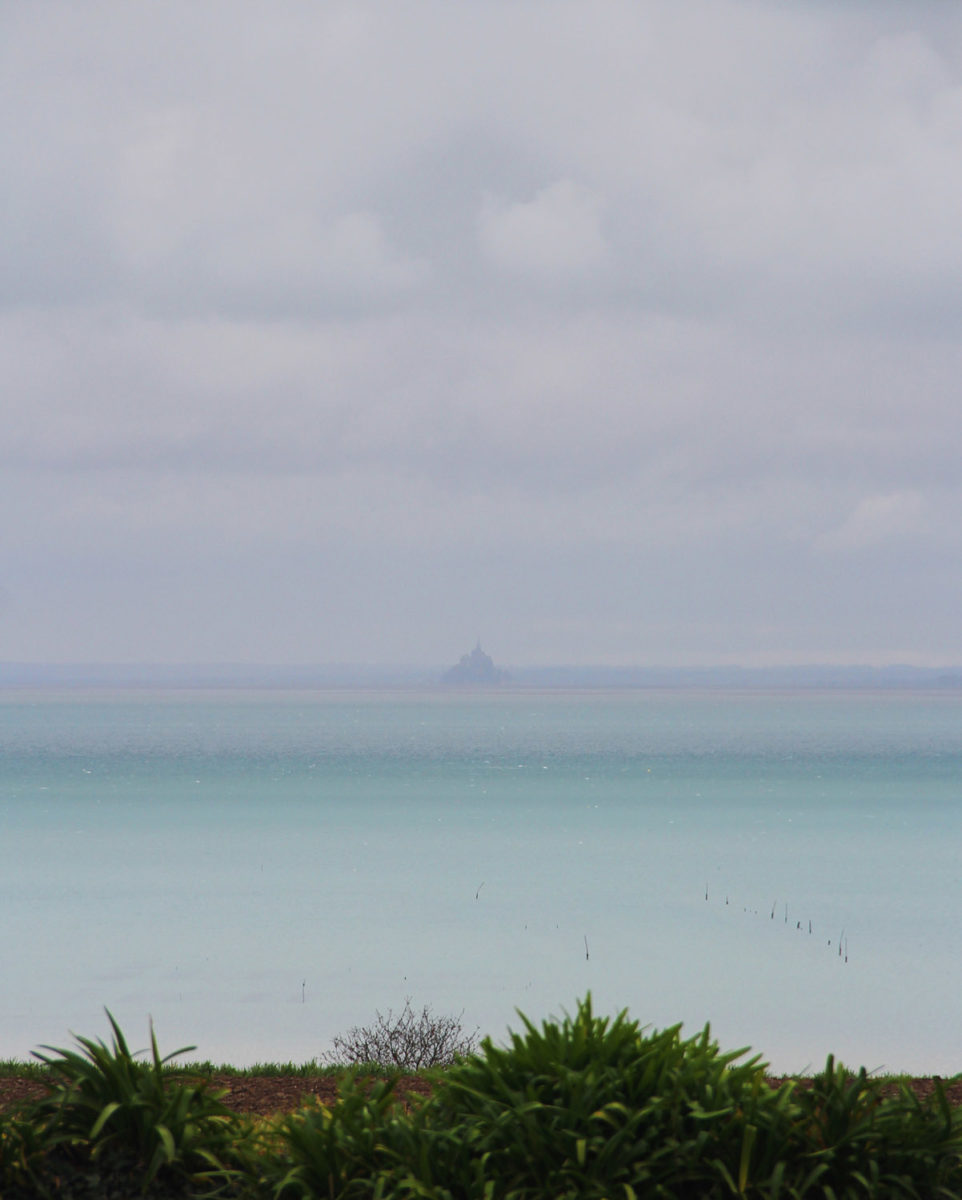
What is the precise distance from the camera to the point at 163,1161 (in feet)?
18.2

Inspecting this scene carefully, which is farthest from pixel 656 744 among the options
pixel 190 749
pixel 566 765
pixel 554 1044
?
pixel 554 1044

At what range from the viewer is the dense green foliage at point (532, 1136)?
5258 mm

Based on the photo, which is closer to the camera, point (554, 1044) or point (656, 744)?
point (554, 1044)

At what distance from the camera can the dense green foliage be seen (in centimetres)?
526

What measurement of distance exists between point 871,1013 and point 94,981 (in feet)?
46.0

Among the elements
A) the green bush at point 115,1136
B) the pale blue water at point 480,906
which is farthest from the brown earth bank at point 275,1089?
the pale blue water at point 480,906

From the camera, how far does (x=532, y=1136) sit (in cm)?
530

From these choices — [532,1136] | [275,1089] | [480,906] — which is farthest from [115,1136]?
[480,906]

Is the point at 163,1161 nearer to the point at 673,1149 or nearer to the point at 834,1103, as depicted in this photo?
the point at 673,1149

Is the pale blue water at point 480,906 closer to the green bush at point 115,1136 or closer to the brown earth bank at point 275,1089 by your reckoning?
the brown earth bank at point 275,1089

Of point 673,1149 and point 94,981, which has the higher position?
point 673,1149

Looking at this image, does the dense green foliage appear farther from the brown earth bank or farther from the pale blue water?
the pale blue water

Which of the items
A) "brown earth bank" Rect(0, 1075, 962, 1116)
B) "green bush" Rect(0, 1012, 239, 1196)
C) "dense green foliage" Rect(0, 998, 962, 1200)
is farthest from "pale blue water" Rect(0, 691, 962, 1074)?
"green bush" Rect(0, 1012, 239, 1196)

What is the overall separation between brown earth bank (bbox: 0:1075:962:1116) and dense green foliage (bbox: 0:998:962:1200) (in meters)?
2.19
